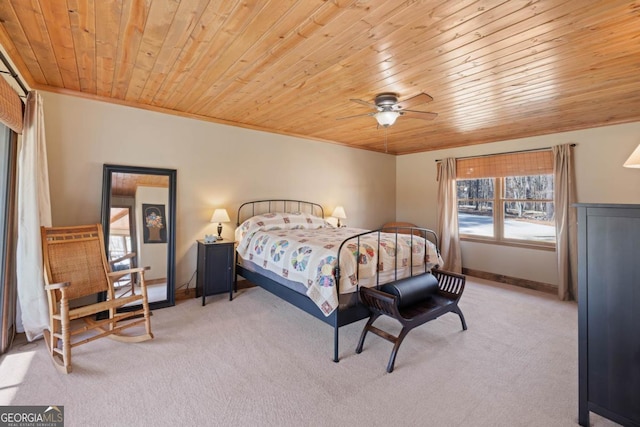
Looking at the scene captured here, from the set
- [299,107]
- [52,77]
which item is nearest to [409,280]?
[299,107]

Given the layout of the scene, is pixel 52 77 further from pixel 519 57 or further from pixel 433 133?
pixel 433 133

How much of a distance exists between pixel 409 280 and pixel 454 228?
3.19 metres

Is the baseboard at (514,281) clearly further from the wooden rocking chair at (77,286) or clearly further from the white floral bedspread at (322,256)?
the wooden rocking chair at (77,286)

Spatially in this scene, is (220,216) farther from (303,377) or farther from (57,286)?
(303,377)

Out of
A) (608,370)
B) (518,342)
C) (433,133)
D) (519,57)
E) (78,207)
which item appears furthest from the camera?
(433,133)

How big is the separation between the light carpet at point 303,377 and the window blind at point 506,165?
2501 mm

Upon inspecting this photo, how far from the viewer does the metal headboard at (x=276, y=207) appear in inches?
182

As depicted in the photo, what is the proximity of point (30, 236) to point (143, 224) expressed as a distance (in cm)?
114

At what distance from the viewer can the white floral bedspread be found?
261 centimetres

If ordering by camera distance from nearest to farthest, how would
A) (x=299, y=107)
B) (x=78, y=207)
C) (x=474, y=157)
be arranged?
(x=78, y=207)
(x=299, y=107)
(x=474, y=157)

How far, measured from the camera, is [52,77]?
295 cm

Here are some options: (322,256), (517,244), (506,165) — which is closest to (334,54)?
(322,256)

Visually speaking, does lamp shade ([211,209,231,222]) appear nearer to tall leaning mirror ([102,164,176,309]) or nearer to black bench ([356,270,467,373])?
tall leaning mirror ([102,164,176,309])

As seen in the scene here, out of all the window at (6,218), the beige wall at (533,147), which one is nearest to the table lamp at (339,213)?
the beige wall at (533,147)
